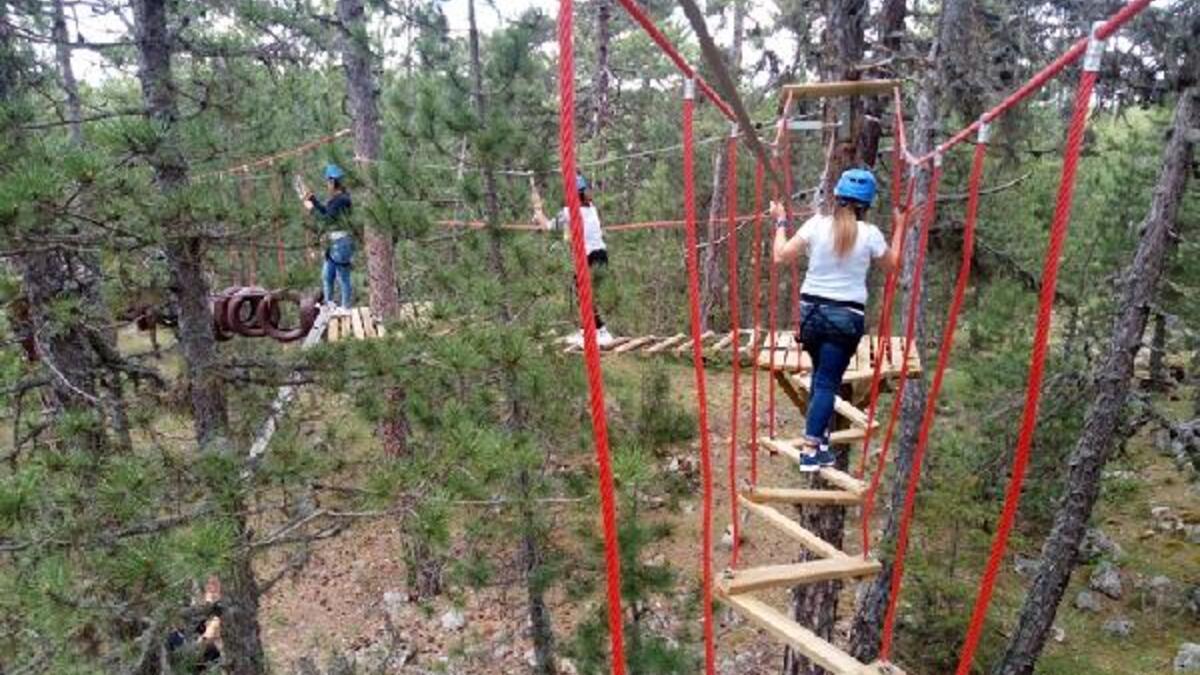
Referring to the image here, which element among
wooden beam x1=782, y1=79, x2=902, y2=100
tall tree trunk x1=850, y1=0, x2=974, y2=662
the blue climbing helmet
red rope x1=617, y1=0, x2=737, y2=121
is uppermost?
wooden beam x1=782, y1=79, x2=902, y2=100

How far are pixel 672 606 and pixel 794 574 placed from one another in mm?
4743

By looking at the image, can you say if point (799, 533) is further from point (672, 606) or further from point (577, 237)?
point (672, 606)

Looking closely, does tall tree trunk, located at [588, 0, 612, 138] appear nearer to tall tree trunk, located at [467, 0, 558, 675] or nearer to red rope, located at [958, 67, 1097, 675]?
tall tree trunk, located at [467, 0, 558, 675]

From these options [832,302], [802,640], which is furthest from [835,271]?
[802,640]

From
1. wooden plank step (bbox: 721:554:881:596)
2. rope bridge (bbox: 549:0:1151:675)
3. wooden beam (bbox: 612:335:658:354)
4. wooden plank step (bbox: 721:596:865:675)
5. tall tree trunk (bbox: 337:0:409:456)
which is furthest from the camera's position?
tall tree trunk (bbox: 337:0:409:456)

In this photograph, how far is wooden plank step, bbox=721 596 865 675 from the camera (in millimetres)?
2590

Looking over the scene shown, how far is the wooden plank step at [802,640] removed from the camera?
2.59 meters

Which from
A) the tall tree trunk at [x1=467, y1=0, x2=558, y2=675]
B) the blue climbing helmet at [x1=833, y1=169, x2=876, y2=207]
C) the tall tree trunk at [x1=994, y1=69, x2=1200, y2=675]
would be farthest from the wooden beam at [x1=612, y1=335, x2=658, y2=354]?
the tall tree trunk at [x1=994, y1=69, x2=1200, y2=675]

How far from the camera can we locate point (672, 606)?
24.3 ft

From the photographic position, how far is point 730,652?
25.7ft

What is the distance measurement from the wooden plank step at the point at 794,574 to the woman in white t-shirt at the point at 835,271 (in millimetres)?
641

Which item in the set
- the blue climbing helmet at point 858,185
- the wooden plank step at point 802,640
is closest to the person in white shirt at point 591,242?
the blue climbing helmet at point 858,185

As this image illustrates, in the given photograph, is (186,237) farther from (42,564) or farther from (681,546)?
(681,546)

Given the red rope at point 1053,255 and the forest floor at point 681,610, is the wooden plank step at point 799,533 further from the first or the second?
the forest floor at point 681,610
